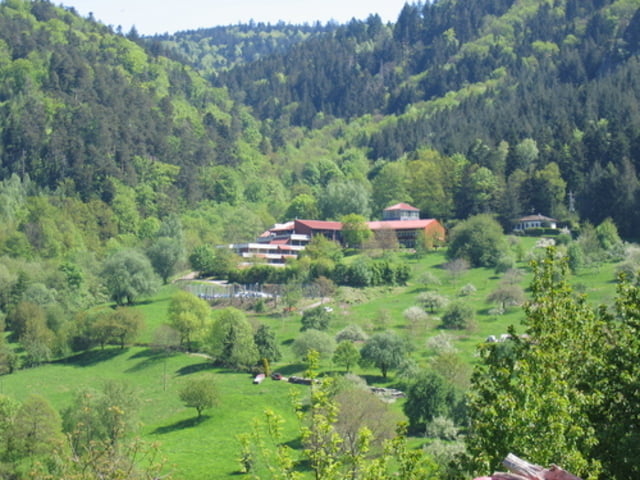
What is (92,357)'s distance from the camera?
7350 centimetres

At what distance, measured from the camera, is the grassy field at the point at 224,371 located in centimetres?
5028

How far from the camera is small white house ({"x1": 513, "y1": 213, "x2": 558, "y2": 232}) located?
103250 millimetres

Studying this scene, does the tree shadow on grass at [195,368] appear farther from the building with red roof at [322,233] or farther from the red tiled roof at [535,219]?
the red tiled roof at [535,219]

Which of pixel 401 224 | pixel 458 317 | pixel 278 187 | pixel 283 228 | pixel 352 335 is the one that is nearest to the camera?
pixel 352 335

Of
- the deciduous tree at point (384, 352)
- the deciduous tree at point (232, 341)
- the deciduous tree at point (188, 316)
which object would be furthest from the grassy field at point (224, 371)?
the deciduous tree at point (188, 316)

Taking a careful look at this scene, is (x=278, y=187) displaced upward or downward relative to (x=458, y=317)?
upward

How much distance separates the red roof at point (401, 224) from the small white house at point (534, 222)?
1046 centimetres

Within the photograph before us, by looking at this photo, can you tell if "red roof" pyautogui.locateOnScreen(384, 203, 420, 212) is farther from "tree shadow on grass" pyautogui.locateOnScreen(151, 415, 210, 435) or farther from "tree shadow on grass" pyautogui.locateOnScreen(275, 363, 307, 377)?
"tree shadow on grass" pyautogui.locateOnScreen(151, 415, 210, 435)

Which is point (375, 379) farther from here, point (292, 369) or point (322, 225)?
A: point (322, 225)

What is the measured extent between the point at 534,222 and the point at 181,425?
63228 mm

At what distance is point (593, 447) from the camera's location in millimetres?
14844

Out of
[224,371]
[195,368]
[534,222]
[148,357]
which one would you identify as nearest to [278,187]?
[534,222]

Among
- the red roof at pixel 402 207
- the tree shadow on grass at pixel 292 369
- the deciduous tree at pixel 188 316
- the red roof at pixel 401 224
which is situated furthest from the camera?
the red roof at pixel 402 207

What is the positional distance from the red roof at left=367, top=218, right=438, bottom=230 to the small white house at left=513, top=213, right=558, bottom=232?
10460 mm
